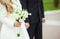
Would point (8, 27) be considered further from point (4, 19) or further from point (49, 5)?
point (49, 5)

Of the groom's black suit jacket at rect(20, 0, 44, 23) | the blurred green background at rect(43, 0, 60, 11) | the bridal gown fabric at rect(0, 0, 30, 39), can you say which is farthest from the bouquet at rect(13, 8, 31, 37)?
the blurred green background at rect(43, 0, 60, 11)

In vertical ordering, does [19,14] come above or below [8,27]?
above

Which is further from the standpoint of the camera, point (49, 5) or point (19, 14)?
point (49, 5)

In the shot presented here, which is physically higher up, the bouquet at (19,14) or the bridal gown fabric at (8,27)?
the bouquet at (19,14)

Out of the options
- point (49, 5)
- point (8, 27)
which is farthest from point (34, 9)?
point (49, 5)

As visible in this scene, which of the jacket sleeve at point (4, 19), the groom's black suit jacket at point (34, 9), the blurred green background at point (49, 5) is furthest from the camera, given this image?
the blurred green background at point (49, 5)

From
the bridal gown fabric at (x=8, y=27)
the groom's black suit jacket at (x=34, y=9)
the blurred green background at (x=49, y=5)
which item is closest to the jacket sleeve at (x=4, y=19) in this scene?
the bridal gown fabric at (x=8, y=27)

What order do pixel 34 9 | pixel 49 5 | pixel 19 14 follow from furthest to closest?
pixel 49 5 → pixel 34 9 → pixel 19 14

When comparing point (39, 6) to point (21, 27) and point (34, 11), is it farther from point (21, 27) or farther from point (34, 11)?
point (21, 27)

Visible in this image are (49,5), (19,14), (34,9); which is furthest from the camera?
(49,5)

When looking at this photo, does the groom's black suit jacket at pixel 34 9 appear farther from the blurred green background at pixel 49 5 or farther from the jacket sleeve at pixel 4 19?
the blurred green background at pixel 49 5

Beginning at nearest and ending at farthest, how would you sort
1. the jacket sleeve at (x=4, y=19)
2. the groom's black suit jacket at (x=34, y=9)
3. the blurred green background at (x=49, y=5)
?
the jacket sleeve at (x=4, y=19) < the groom's black suit jacket at (x=34, y=9) < the blurred green background at (x=49, y=5)

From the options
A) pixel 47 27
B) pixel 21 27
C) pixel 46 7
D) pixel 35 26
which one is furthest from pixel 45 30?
pixel 21 27

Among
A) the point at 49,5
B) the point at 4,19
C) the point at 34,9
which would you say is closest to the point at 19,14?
the point at 4,19
